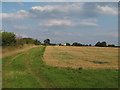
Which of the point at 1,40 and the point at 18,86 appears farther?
the point at 1,40

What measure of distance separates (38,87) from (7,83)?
186 centimetres

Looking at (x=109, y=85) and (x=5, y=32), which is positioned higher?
(x=5, y=32)

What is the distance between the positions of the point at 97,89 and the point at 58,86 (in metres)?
1.74

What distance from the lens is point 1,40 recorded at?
54.2 m

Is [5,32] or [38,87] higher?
[5,32]

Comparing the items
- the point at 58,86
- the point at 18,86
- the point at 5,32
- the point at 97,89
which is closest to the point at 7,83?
the point at 18,86

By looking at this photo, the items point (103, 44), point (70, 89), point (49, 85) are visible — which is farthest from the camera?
point (103, 44)

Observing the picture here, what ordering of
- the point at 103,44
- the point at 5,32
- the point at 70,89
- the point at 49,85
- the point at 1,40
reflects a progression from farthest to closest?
the point at 103,44, the point at 5,32, the point at 1,40, the point at 49,85, the point at 70,89

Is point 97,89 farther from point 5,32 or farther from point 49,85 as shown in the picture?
point 5,32

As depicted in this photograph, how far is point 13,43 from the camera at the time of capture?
61906mm

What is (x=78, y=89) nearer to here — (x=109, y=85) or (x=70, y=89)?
(x=70, y=89)

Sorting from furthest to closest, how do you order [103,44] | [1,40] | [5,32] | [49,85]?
[103,44] < [5,32] < [1,40] < [49,85]

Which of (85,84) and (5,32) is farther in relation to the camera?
(5,32)

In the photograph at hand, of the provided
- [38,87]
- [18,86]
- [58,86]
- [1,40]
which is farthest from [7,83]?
[1,40]
